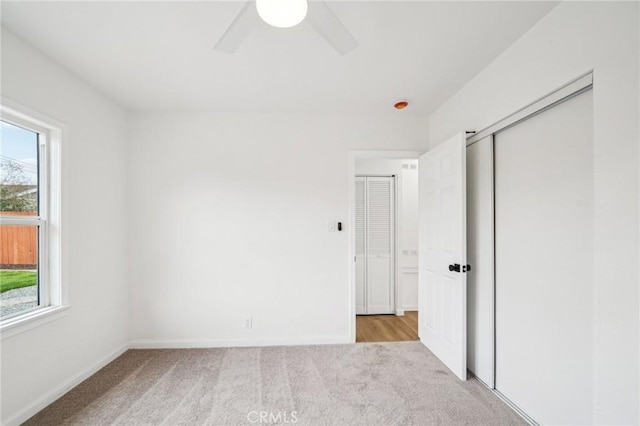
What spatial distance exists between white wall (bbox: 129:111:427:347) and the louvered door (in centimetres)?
104

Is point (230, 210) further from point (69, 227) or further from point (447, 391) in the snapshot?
point (447, 391)

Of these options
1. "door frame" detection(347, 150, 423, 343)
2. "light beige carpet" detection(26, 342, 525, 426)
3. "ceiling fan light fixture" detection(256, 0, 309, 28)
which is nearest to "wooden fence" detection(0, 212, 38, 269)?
"light beige carpet" detection(26, 342, 525, 426)

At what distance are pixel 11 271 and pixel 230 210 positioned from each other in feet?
5.41

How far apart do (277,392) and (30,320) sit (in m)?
1.78

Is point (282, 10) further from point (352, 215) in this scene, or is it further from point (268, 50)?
point (352, 215)

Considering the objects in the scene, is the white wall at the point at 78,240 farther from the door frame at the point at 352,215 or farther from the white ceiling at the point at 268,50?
the door frame at the point at 352,215

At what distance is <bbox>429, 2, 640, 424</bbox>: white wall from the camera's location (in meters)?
1.19

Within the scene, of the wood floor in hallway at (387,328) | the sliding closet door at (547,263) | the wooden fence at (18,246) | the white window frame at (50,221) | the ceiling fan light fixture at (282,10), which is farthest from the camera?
the wood floor in hallway at (387,328)

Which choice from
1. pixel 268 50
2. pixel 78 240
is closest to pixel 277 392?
pixel 78 240

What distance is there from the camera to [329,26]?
4.12 feet

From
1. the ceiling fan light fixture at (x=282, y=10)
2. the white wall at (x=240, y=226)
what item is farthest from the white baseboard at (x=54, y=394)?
the ceiling fan light fixture at (x=282, y=10)

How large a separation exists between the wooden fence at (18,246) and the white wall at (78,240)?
7.4 inches

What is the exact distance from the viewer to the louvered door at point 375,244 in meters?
4.04

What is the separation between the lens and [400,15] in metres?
1.59
